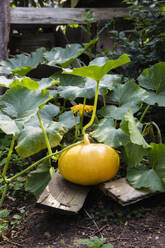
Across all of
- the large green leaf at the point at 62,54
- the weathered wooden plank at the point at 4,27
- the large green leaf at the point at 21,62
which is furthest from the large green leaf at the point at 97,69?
the weathered wooden plank at the point at 4,27

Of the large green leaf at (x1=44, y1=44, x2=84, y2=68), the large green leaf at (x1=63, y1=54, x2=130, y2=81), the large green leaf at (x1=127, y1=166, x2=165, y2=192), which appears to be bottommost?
the large green leaf at (x1=127, y1=166, x2=165, y2=192)

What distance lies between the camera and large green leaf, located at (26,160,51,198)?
4.91 ft

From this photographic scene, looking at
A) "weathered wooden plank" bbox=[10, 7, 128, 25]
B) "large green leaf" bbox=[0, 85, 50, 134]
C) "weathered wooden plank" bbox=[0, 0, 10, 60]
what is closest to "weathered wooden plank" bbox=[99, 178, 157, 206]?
"large green leaf" bbox=[0, 85, 50, 134]

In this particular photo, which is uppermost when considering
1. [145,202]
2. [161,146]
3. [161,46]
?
[161,46]

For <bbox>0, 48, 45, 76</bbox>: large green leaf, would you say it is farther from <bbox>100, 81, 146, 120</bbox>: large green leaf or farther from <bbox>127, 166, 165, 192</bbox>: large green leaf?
<bbox>127, 166, 165, 192</bbox>: large green leaf

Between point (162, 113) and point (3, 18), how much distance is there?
1776 mm

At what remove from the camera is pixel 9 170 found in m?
1.82

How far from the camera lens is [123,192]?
1.29 meters

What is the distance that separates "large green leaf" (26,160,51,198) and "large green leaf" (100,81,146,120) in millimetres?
450

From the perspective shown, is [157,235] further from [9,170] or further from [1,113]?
[9,170]

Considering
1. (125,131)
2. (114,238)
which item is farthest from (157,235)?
(125,131)

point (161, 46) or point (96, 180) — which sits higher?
point (161, 46)

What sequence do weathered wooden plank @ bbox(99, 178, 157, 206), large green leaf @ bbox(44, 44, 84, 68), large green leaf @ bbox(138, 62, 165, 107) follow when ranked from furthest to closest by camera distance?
large green leaf @ bbox(44, 44, 84, 68), large green leaf @ bbox(138, 62, 165, 107), weathered wooden plank @ bbox(99, 178, 157, 206)

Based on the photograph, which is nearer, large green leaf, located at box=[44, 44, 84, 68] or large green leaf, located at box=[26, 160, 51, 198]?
large green leaf, located at box=[26, 160, 51, 198]
